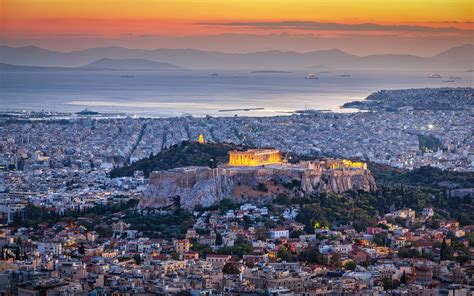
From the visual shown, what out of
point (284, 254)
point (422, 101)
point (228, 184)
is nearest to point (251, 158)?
point (228, 184)

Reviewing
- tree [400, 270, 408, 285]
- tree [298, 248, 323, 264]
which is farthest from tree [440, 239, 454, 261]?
tree [400, 270, 408, 285]

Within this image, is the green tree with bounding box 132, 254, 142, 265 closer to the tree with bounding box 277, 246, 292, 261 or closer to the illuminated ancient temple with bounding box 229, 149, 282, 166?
the tree with bounding box 277, 246, 292, 261

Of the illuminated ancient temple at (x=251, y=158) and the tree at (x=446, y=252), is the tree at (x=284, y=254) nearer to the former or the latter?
the tree at (x=446, y=252)

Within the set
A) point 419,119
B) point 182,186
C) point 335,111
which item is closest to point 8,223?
point 182,186

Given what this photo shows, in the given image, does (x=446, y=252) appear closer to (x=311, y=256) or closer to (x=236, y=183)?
(x=311, y=256)

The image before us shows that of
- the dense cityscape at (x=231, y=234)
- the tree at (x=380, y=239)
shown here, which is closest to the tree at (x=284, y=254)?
the dense cityscape at (x=231, y=234)

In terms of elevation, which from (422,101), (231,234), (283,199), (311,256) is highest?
(422,101)

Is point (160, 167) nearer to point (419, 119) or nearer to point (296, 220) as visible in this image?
point (296, 220)
